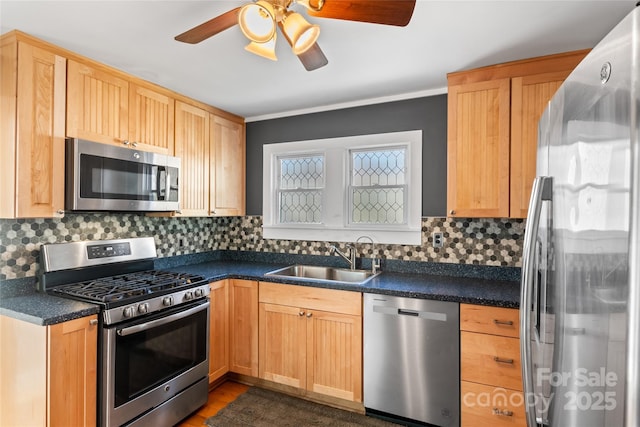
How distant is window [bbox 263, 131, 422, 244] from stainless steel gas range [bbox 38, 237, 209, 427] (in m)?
1.20

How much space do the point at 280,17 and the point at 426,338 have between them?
1966 millimetres

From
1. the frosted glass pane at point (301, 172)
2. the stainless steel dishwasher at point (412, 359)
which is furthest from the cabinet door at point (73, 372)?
the frosted glass pane at point (301, 172)

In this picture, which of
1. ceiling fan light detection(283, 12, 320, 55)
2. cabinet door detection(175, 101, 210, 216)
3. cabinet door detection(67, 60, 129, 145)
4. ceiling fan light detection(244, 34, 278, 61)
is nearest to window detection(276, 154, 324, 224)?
cabinet door detection(175, 101, 210, 216)

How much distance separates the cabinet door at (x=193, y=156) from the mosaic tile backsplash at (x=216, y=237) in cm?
33

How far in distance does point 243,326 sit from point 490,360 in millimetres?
1820

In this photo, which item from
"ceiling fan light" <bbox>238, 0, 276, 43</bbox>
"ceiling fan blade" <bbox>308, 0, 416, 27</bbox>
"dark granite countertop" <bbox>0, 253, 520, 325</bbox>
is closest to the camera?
"ceiling fan blade" <bbox>308, 0, 416, 27</bbox>

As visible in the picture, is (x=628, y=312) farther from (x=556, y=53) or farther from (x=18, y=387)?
(x=18, y=387)

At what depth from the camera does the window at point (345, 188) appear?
2.87 meters

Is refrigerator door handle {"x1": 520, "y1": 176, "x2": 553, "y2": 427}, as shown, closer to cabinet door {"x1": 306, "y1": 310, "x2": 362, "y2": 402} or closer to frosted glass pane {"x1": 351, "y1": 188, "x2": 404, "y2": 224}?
cabinet door {"x1": 306, "y1": 310, "x2": 362, "y2": 402}

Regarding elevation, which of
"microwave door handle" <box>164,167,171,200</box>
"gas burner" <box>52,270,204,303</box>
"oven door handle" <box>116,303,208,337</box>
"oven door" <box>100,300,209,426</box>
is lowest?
"oven door" <box>100,300,209,426</box>

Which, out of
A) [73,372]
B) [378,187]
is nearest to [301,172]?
[378,187]

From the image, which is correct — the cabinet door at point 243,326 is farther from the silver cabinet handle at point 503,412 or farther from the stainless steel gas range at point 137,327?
the silver cabinet handle at point 503,412

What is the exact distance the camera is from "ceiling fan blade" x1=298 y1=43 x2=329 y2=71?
161 cm

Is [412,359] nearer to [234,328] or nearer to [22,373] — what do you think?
[234,328]
